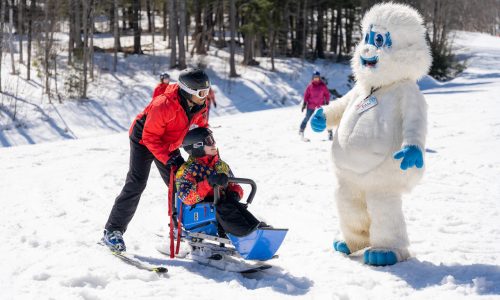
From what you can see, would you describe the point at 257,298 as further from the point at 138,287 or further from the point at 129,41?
the point at 129,41

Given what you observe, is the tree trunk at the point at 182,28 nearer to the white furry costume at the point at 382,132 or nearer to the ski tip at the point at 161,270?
the white furry costume at the point at 382,132

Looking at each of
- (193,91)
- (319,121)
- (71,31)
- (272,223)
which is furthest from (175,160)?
(71,31)

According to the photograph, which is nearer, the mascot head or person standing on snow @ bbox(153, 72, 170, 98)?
the mascot head

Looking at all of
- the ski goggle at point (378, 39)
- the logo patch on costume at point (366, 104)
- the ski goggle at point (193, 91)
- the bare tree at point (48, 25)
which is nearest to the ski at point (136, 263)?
the ski goggle at point (193, 91)

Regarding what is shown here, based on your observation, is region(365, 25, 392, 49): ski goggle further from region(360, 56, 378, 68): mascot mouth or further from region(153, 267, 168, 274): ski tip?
region(153, 267, 168, 274): ski tip

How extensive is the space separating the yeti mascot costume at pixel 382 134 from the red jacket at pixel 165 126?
4.40 ft

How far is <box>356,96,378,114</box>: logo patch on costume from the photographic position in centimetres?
469

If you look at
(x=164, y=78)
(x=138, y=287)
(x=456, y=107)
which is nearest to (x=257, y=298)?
(x=138, y=287)

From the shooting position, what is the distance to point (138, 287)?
4070 millimetres

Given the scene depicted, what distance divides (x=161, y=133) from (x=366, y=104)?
5.67 ft

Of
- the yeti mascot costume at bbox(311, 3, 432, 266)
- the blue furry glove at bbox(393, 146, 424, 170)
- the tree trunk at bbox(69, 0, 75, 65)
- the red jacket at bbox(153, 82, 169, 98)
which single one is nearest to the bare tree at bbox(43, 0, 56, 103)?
→ the tree trunk at bbox(69, 0, 75, 65)

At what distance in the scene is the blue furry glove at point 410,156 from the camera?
4.18 metres

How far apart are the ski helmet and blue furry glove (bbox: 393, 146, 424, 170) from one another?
1.66 meters

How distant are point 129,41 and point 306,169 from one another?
32608 millimetres
